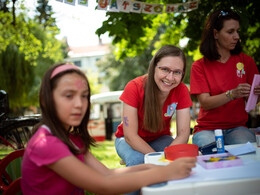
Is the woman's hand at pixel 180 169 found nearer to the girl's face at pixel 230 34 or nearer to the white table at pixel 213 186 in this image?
the white table at pixel 213 186

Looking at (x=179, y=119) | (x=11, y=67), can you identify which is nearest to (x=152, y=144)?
(x=179, y=119)

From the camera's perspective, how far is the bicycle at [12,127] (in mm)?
3816

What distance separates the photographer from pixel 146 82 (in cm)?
226

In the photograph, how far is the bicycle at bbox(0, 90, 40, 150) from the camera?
12.5 feet

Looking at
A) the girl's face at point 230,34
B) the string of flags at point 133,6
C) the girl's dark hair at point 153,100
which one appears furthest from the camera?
the string of flags at point 133,6

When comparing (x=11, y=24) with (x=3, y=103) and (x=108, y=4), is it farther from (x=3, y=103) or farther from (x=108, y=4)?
(x=108, y=4)

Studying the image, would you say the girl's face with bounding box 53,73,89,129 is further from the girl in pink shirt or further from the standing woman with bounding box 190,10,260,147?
the standing woman with bounding box 190,10,260,147

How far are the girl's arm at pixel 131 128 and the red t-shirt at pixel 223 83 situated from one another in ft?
2.45

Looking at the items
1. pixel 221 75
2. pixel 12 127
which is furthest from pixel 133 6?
pixel 12 127

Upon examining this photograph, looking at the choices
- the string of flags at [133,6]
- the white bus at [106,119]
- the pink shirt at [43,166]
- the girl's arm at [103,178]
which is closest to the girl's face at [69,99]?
the pink shirt at [43,166]

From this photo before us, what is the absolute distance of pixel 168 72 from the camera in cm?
205

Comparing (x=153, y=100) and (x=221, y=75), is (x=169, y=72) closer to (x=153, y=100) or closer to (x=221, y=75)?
(x=153, y=100)

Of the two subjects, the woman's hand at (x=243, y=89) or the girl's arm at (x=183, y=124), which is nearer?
the woman's hand at (x=243, y=89)

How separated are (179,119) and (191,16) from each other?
3.19m
